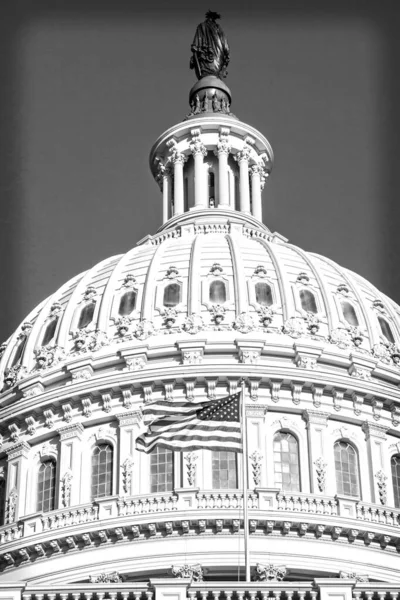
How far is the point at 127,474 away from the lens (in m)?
72.9

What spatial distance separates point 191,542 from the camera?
69.1 m

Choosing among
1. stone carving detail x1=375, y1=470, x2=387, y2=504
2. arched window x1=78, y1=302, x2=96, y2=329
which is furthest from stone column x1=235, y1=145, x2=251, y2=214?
stone carving detail x1=375, y1=470, x2=387, y2=504

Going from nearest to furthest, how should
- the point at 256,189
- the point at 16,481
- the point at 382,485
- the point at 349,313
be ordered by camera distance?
the point at 382,485 < the point at 16,481 < the point at 349,313 < the point at 256,189

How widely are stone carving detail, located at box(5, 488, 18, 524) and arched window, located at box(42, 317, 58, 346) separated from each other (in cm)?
785

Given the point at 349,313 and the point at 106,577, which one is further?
the point at 349,313

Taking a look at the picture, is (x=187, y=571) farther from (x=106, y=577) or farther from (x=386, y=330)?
(x=386, y=330)

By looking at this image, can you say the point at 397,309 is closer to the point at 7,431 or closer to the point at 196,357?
the point at 196,357

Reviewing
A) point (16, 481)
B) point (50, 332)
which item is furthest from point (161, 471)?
point (50, 332)

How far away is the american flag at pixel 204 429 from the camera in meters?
59.3

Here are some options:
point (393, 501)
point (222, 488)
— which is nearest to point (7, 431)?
point (222, 488)

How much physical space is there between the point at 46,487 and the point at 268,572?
11867 millimetres

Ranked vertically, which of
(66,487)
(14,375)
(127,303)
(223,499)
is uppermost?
(127,303)

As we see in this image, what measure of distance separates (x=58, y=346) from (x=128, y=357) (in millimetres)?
4604

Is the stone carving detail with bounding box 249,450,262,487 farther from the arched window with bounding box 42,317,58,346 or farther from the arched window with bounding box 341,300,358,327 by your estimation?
the arched window with bounding box 42,317,58,346
